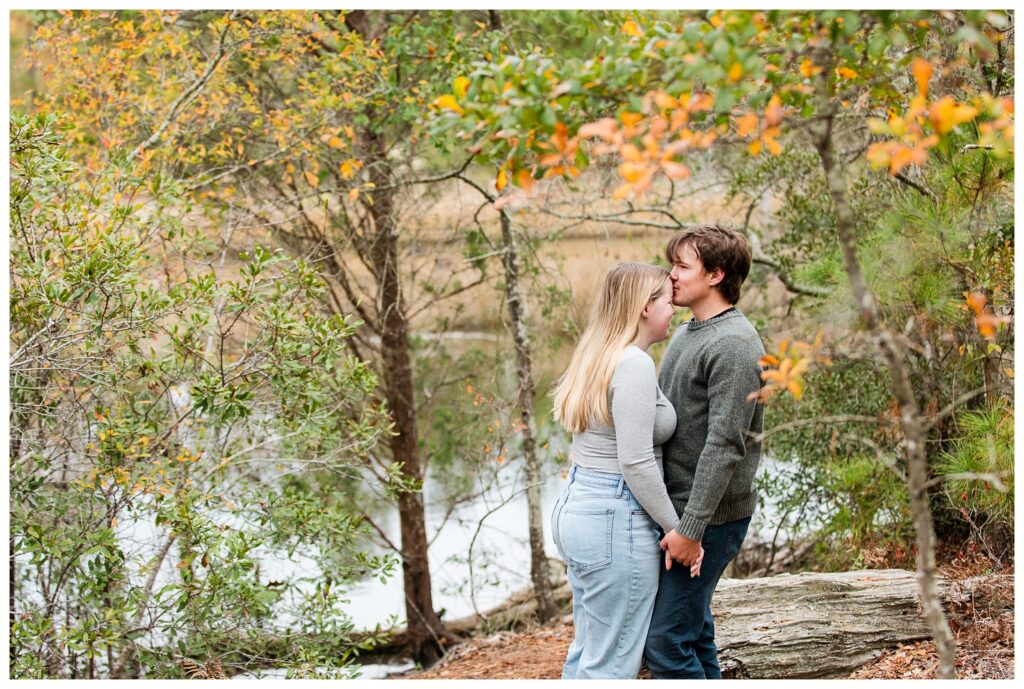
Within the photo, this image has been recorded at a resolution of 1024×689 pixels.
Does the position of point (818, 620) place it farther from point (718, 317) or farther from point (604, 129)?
point (604, 129)

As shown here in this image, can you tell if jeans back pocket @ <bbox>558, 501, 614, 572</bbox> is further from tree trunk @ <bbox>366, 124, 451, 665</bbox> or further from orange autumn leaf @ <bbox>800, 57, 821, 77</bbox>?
tree trunk @ <bbox>366, 124, 451, 665</bbox>

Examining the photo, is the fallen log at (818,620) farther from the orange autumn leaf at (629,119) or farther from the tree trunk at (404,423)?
the tree trunk at (404,423)

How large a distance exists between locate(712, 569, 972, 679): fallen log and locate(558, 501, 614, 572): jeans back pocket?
120 cm

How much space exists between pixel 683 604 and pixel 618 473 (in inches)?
16.7

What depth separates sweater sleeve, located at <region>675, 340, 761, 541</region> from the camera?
237 centimetres

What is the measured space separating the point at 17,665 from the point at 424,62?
182 inches

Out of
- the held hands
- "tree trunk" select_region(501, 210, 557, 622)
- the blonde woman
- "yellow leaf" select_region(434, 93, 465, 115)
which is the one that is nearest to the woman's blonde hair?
the blonde woman

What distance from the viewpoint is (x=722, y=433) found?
237cm

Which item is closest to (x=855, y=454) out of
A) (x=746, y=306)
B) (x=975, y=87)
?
(x=975, y=87)

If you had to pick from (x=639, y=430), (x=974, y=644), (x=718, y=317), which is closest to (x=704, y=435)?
(x=639, y=430)

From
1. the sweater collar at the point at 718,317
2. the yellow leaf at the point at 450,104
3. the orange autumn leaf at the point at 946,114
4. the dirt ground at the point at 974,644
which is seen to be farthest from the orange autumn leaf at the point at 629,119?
the dirt ground at the point at 974,644

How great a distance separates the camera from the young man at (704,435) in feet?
7.82

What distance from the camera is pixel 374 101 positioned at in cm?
572

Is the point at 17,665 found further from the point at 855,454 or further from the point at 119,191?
the point at 855,454
